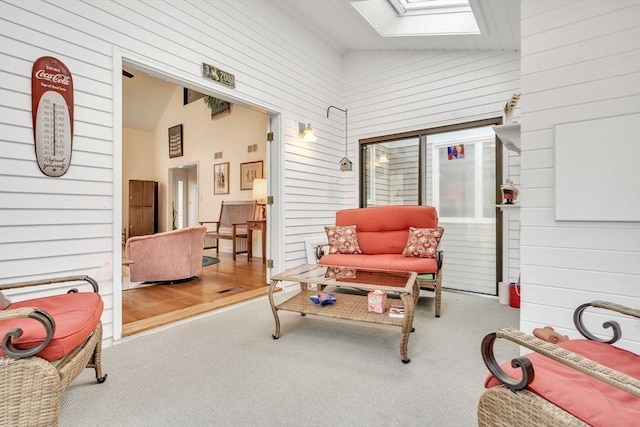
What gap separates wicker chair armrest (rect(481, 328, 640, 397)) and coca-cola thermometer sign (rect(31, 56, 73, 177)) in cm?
272

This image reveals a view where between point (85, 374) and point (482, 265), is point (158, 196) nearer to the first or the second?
point (85, 374)

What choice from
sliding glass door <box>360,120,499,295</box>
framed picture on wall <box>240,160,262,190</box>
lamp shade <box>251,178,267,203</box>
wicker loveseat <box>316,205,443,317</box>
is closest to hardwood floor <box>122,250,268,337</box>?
wicker loveseat <box>316,205,443,317</box>

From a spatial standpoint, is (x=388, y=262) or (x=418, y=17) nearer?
(x=388, y=262)

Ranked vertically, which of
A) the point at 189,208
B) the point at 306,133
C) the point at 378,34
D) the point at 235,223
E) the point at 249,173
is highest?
the point at 378,34

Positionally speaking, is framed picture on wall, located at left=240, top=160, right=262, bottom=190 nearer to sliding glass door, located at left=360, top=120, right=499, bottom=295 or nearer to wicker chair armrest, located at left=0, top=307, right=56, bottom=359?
sliding glass door, located at left=360, top=120, right=499, bottom=295

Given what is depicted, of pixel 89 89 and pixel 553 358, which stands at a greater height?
pixel 89 89

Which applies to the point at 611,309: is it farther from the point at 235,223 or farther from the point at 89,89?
the point at 235,223

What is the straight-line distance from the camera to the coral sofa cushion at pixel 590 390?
2.65 feet

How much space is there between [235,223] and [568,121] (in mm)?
5447

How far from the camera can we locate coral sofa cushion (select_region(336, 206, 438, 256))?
3555 mm

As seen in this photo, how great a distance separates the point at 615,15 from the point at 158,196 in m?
9.38

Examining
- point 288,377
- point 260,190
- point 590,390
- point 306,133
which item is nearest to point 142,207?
point 260,190

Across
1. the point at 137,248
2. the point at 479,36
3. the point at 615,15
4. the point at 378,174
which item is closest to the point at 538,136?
the point at 615,15

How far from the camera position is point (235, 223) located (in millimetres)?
6141
